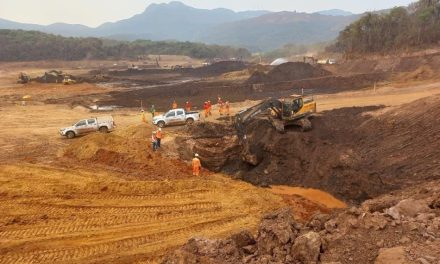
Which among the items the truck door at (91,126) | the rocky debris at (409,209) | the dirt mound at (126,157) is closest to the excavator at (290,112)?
the dirt mound at (126,157)

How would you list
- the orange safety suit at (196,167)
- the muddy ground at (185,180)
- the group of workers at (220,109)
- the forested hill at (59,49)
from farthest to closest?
the forested hill at (59,49), the group of workers at (220,109), the orange safety suit at (196,167), the muddy ground at (185,180)

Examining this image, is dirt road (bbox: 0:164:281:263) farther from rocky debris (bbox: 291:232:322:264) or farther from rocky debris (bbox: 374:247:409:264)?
rocky debris (bbox: 374:247:409:264)

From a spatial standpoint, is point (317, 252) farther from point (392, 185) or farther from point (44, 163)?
point (44, 163)

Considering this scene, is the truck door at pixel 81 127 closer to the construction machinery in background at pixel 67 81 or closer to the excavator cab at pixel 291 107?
the excavator cab at pixel 291 107

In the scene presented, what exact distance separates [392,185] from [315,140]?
557 cm

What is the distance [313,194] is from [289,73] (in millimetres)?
37996

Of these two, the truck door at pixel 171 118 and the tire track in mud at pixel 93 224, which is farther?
the truck door at pixel 171 118

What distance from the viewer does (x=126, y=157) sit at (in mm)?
21547

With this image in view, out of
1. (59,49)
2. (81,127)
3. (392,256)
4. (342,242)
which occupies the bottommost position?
(81,127)

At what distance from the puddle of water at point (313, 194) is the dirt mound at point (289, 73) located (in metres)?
33.8

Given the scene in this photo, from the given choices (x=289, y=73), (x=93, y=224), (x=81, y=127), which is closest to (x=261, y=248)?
(x=93, y=224)

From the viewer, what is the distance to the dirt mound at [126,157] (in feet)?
67.2

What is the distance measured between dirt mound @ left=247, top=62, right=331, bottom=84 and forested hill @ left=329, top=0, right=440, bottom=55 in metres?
12.0

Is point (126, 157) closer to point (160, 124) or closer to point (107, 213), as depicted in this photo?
point (107, 213)
